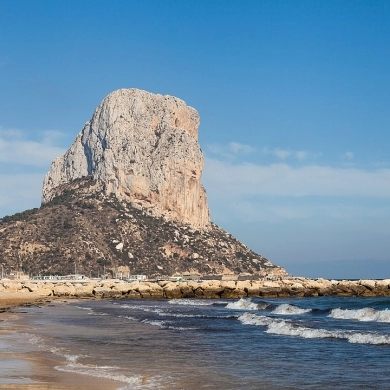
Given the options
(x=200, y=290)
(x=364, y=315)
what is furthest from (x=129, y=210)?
(x=364, y=315)

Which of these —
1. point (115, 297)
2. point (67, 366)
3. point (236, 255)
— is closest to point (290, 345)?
point (67, 366)

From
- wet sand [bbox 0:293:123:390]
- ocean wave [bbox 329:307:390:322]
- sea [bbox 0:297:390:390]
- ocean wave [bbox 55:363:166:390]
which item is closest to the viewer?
wet sand [bbox 0:293:123:390]

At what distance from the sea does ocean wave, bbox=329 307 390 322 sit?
10cm

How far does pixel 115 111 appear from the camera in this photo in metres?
112

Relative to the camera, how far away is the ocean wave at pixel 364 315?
27.2 meters

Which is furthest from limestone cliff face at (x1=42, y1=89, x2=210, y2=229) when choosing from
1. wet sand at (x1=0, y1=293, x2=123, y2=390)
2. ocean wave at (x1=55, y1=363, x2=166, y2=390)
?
ocean wave at (x1=55, y1=363, x2=166, y2=390)

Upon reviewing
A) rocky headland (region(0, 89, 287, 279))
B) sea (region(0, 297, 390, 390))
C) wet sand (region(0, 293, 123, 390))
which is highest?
rocky headland (region(0, 89, 287, 279))

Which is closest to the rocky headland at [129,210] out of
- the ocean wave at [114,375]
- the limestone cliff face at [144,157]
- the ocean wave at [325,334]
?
the limestone cliff face at [144,157]

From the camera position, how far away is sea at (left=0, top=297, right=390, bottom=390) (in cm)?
1202

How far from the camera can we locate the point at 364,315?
29156 millimetres

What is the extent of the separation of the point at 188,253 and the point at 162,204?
12.4m

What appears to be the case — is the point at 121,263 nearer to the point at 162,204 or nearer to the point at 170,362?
the point at 162,204

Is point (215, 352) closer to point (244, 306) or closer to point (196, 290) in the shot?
point (244, 306)

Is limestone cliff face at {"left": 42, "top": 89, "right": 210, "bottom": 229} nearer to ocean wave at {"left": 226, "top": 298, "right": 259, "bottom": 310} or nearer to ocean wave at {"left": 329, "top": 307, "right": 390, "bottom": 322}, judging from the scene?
ocean wave at {"left": 226, "top": 298, "right": 259, "bottom": 310}
